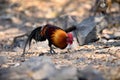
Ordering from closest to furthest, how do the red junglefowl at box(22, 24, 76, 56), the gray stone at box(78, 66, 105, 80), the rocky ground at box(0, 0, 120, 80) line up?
the gray stone at box(78, 66, 105, 80) → the rocky ground at box(0, 0, 120, 80) → the red junglefowl at box(22, 24, 76, 56)

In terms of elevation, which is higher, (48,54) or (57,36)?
(57,36)

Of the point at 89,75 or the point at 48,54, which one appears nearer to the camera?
the point at 89,75

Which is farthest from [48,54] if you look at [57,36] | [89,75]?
[89,75]

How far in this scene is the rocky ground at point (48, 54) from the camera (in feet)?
19.1

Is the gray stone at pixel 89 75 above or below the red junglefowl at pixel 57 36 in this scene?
below

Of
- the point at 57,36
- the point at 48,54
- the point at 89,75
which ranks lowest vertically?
the point at 89,75

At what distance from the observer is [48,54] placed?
27.9 feet

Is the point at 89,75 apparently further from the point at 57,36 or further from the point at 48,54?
the point at 48,54

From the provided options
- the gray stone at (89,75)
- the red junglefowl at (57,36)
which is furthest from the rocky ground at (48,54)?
the red junglefowl at (57,36)

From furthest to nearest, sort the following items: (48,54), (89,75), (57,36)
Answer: (48,54), (57,36), (89,75)

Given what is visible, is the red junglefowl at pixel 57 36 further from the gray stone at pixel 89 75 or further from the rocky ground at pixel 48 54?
the gray stone at pixel 89 75

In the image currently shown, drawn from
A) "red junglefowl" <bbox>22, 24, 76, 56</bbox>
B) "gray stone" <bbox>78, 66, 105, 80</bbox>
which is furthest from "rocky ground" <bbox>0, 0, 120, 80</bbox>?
"red junglefowl" <bbox>22, 24, 76, 56</bbox>

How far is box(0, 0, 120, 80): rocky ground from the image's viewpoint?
5.82 metres

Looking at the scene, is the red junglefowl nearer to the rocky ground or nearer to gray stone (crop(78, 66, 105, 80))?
the rocky ground
